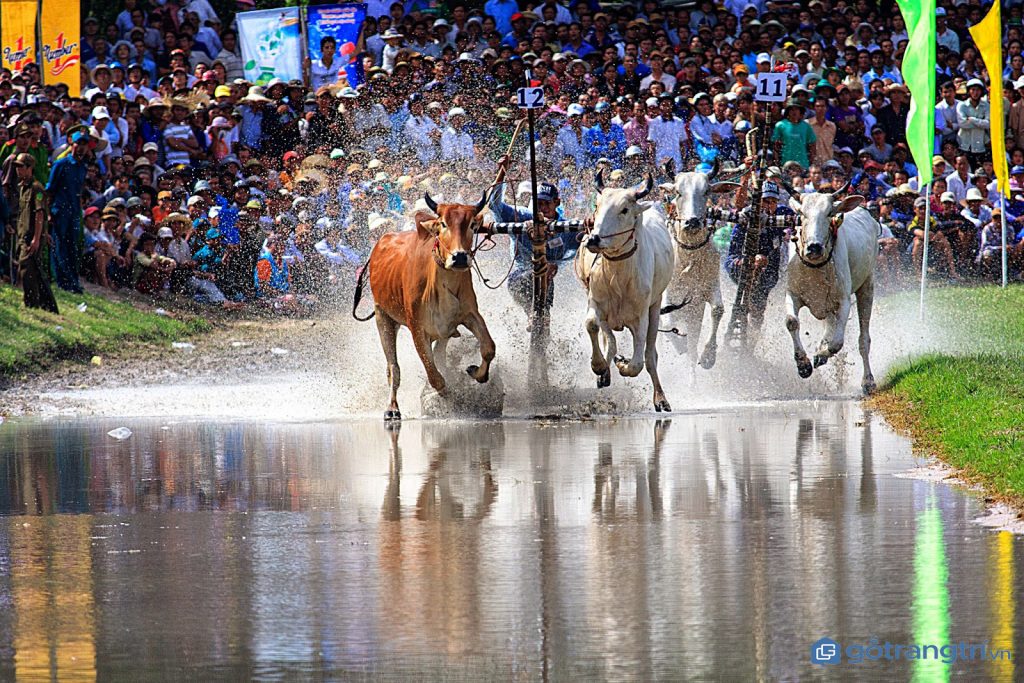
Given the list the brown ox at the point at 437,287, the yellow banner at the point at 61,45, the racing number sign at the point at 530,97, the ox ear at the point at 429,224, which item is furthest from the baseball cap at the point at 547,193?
the yellow banner at the point at 61,45

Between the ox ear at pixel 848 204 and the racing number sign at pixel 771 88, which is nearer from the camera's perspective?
the ox ear at pixel 848 204

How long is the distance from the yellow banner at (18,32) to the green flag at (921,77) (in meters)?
11.5

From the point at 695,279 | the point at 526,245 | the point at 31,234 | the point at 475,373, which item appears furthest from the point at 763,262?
the point at 31,234

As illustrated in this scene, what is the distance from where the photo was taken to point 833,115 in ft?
76.0

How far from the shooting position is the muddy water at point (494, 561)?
6.27 m

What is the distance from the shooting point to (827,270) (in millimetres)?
15117

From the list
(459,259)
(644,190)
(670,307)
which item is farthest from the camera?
(670,307)

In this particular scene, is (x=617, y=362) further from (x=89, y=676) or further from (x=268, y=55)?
(x=268, y=55)

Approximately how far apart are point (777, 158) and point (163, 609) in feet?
A: 51.5

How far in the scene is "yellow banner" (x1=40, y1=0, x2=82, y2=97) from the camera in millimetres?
22594

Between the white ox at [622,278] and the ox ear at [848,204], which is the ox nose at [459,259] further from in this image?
the ox ear at [848,204]

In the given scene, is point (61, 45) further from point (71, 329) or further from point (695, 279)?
point (695, 279)

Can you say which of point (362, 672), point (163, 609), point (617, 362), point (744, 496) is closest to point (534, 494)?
point (744, 496)

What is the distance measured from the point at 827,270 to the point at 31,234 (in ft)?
28.7
